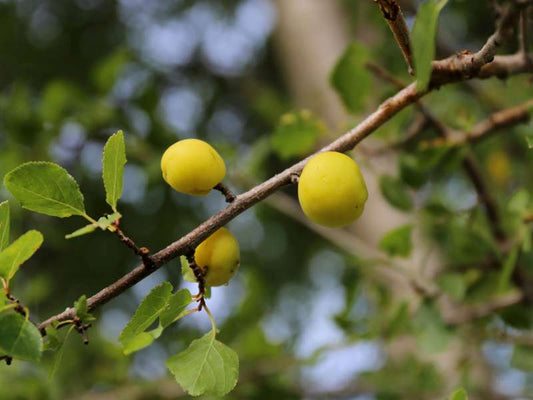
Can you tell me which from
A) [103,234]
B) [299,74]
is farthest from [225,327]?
[299,74]

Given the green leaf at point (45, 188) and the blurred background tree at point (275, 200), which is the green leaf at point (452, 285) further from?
the green leaf at point (45, 188)

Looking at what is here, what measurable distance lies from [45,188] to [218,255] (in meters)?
0.18

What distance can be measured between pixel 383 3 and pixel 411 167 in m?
0.50

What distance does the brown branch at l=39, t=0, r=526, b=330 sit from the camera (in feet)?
1.80

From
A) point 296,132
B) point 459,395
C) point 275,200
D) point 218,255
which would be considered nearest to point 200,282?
point 218,255

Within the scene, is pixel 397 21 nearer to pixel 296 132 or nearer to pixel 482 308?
pixel 296 132

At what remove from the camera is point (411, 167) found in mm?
1011

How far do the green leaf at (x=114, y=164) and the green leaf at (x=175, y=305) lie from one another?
107mm

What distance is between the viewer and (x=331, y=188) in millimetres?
545

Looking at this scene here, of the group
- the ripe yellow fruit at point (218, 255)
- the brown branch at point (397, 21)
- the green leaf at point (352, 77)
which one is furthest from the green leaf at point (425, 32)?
the green leaf at point (352, 77)

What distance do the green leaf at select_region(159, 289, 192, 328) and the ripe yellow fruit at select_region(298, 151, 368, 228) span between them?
15 cm

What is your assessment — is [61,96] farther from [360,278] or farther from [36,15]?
[36,15]

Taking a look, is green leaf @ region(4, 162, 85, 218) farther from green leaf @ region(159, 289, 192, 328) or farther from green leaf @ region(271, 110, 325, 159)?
green leaf @ region(271, 110, 325, 159)

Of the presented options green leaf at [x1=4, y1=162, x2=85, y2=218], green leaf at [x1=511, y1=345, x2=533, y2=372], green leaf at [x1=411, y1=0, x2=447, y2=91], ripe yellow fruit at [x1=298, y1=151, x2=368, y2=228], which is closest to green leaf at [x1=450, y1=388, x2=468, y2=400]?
ripe yellow fruit at [x1=298, y1=151, x2=368, y2=228]
